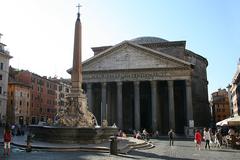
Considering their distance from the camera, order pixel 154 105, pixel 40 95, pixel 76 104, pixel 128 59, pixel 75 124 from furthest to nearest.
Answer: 1. pixel 40 95
2. pixel 128 59
3. pixel 154 105
4. pixel 76 104
5. pixel 75 124

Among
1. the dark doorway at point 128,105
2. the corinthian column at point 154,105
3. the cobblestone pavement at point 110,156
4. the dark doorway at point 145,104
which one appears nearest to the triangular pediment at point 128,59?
the corinthian column at point 154,105

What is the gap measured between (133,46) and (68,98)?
21.0 meters

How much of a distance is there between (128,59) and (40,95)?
2678cm

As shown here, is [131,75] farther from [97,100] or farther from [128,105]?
[97,100]

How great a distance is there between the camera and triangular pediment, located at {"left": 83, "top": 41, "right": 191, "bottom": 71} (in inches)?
1380

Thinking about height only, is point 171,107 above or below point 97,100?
below

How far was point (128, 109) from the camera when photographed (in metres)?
40.7

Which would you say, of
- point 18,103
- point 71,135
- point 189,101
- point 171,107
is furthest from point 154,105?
point 18,103

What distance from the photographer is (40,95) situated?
187 feet

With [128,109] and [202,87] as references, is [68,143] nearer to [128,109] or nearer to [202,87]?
[128,109]

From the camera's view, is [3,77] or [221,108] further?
[221,108]

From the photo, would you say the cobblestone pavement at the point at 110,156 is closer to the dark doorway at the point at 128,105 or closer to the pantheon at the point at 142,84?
the pantheon at the point at 142,84

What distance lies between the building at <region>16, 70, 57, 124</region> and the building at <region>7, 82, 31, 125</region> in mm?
1739

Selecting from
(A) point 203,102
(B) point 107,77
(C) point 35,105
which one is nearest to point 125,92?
(B) point 107,77
